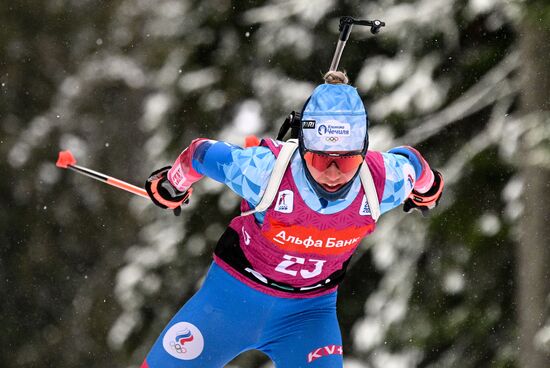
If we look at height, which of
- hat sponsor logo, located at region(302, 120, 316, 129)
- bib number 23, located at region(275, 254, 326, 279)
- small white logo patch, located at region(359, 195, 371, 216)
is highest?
hat sponsor logo, located at region(302, 120, 316, 129)

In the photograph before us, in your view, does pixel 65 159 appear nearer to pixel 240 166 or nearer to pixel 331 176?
pixel 240 166

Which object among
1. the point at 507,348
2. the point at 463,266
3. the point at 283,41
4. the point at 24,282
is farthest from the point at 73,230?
the point at 507,348

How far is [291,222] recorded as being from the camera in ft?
11.9

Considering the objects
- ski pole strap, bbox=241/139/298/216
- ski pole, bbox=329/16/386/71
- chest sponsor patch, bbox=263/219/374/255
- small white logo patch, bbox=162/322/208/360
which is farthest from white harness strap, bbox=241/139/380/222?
small white logo patch, bbox=162/322/208/360

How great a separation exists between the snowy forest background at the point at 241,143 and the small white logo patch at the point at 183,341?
14.1ft

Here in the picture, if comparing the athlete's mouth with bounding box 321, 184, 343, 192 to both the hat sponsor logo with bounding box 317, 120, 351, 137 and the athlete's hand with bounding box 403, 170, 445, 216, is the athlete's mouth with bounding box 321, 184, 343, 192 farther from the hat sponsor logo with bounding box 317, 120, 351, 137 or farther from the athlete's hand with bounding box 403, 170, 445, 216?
the athlete's hand with bounding box 403, 170, 445, 216

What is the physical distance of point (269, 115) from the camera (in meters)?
8.09

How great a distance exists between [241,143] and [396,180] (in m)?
4.55

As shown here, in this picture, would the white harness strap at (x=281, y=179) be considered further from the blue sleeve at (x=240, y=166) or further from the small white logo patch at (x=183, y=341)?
the small white logo patch at (x=183, y=341)

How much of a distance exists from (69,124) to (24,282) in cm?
162

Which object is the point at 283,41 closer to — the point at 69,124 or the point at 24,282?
the point at 69,124

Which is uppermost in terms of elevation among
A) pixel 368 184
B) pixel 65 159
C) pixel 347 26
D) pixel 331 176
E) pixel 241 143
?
pixel 347 26

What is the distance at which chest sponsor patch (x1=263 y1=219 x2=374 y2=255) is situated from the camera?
365cm

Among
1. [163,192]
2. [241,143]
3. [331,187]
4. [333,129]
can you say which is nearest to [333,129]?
[333,129]
